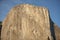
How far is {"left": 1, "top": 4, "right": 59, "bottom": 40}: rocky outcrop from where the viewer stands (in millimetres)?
3305

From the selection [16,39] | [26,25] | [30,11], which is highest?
[30,11]

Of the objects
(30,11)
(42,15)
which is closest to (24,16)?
(30,11)

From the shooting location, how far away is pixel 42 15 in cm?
344

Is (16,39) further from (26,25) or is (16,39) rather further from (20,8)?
(20,8)

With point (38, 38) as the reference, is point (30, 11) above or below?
above

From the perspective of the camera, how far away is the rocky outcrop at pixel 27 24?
3305mm

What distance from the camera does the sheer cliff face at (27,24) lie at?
3.31 m

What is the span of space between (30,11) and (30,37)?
0.56 m

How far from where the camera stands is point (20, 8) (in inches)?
143

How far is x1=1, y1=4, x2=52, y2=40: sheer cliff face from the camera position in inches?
130

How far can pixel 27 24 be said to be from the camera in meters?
3.43

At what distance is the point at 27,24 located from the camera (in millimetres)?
3430

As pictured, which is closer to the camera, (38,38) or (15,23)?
(38,38)

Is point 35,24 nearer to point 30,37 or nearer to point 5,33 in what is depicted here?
point 30,37
